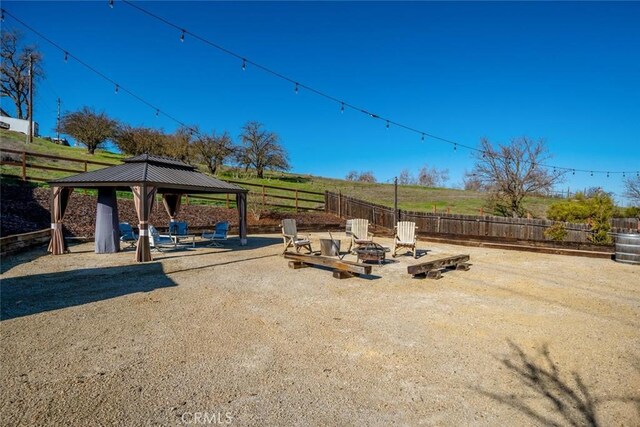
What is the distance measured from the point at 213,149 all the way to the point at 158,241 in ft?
80.1

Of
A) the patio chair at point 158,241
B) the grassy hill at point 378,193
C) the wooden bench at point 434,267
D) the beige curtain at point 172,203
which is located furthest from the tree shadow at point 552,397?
the grassy hill at point 378,193

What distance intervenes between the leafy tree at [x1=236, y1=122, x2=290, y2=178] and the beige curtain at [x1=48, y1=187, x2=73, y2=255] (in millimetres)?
26404

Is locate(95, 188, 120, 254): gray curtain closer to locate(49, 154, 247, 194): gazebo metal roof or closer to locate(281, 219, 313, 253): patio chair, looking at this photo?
locate(49, 154, 247, 194): gazebo metal roof

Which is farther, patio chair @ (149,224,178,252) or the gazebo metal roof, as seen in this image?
patio chair @ (149,224,178,252)

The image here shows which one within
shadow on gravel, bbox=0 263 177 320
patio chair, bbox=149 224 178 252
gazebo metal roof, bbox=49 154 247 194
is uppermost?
gazebo metal roof, bbox=49 154 247 194

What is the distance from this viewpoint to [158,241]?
31.7ft

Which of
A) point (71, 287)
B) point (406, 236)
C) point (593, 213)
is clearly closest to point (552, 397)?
point (406, 236)

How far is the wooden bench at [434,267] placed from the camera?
6.45m

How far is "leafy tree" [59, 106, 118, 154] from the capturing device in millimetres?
32969

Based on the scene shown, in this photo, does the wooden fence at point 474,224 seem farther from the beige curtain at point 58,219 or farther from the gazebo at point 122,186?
the beige curtain at point 58,219

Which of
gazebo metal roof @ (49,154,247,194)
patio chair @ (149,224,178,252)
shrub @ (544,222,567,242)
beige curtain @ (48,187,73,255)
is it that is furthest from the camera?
shrub @ (544,222,567,242)

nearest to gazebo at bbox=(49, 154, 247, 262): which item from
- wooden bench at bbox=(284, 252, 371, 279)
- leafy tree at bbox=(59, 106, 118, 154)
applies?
wooden bench at bbox=(284, 252, 371, 279)

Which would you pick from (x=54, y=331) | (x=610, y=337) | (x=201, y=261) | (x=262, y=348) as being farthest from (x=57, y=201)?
(x=610, y=337)

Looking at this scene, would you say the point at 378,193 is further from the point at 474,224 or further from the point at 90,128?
the point at 90,128
